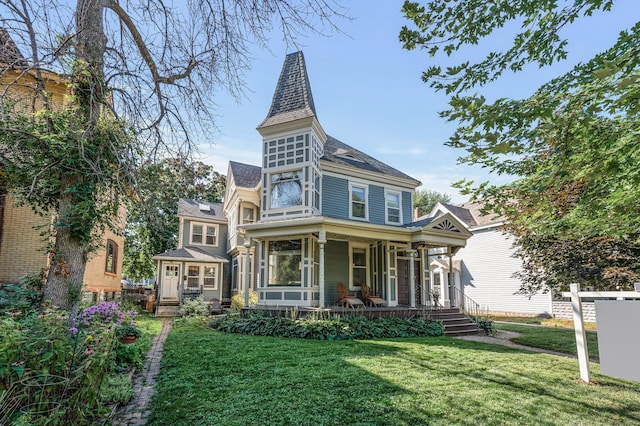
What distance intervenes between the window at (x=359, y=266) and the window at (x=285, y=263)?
2.77 m

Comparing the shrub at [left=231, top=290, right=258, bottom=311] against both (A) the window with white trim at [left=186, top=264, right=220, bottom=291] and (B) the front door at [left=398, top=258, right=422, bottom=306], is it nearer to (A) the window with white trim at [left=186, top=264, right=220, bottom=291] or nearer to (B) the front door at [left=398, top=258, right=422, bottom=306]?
(A) the window with white trim at [left=186, top=264, right=220, bottom=291]

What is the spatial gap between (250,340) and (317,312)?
2858 mm

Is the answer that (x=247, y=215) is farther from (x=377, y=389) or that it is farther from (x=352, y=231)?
(x=377, y=389)

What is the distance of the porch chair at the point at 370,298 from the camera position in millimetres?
14211

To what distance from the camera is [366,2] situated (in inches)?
184

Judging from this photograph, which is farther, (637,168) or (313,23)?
(313,23)

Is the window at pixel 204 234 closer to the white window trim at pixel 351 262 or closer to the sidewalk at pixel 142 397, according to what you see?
the white window trim at pixel 351 262

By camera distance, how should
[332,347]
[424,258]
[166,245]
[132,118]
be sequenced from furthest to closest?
[166,245] < [424,258] < [332,347] < [132,118]

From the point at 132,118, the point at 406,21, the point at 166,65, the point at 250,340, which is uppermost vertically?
the point at 166,65

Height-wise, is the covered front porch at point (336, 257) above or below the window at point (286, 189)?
below

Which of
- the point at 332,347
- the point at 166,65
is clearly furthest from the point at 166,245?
the point at 166,65

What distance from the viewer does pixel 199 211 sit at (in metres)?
23.1

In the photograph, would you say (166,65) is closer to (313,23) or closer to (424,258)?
(313,23)

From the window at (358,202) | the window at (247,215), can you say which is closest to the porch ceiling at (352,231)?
the window at (358,202)
